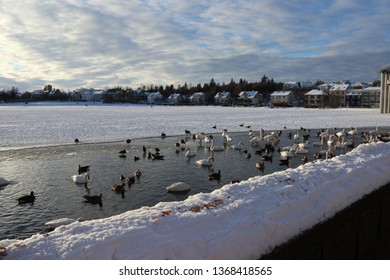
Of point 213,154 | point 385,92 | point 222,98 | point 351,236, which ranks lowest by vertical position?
point 351,236

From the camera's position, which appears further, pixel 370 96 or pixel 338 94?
pixel 338 94

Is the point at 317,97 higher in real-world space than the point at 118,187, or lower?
higher

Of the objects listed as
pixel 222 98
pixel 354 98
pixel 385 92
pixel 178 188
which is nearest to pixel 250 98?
pixel 222 98

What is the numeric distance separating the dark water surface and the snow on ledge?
371 centimetres

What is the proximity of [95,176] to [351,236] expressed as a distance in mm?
11329

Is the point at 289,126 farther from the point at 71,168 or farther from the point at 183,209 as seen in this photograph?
the point at 183,209

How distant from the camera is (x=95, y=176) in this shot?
53.3 ft

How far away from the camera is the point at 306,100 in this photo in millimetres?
139750

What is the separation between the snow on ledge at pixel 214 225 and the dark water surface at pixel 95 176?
371cm

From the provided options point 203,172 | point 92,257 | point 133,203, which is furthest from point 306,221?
point 203,172

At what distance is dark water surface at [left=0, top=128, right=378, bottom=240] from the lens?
37.3 feet

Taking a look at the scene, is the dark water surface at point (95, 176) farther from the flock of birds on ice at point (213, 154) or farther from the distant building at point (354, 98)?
the distant building at point (354, 98)

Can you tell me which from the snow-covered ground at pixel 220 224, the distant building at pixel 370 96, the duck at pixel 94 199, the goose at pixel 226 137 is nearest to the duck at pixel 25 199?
the duck at pixel 94 199

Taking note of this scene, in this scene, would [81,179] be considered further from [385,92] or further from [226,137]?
[385,92]
